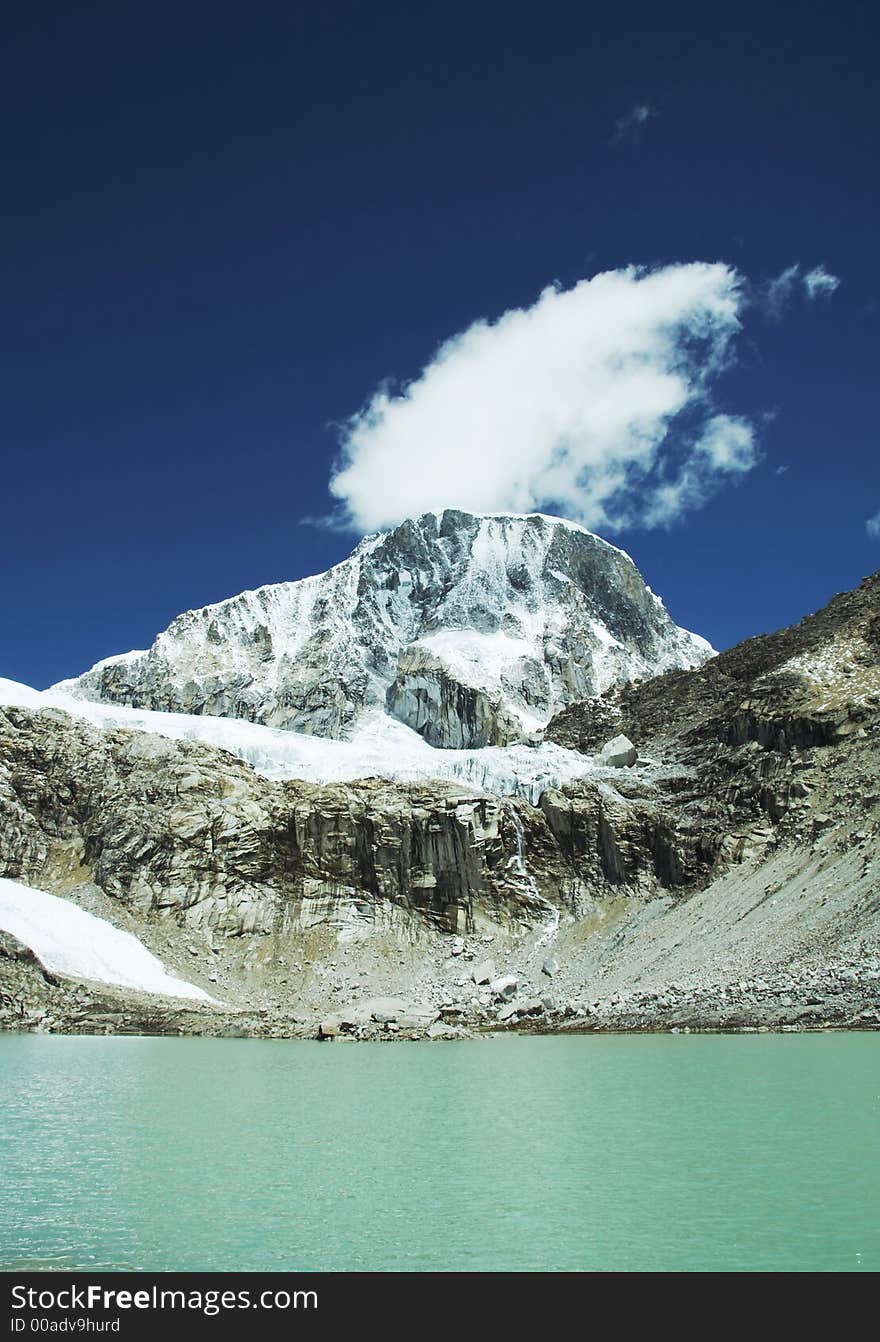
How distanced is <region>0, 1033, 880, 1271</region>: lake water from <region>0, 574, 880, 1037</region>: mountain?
26.3m

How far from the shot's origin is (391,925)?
8100 centimetres

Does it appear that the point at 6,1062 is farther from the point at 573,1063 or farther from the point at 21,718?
the point at 21,718

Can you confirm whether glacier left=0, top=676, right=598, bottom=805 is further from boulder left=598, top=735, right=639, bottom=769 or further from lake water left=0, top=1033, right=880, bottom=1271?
lake water left=0, top=1033, right=880, bottom=1271

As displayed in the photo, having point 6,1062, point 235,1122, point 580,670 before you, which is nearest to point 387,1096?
point 235,1122

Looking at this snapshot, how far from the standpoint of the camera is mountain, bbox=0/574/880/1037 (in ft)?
197

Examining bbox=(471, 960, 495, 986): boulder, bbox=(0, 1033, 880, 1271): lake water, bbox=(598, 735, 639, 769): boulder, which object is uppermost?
bbox=(598, 735, 639, 769): boulder

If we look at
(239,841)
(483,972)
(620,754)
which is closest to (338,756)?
(239,841)

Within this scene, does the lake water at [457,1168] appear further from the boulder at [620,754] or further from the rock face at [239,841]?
the boulder at [620,754]

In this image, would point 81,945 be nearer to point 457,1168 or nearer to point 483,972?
point 483,972

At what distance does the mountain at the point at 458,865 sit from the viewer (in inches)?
2366

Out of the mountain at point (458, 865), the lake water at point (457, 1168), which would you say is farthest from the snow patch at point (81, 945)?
the lake water at point (457, 1168)

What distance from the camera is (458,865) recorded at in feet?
279

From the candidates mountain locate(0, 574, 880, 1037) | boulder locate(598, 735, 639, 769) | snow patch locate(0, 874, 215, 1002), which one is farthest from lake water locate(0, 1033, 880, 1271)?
boulder locate(598, 735, 639, 769)
